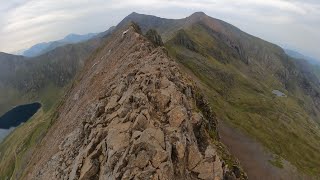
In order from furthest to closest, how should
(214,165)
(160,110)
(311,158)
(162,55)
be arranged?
(311,158) < (162,55) < (160,110) < (214,165)

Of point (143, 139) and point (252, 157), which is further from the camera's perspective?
point (252, 157)

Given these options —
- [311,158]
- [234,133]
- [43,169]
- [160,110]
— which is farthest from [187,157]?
[311,158]

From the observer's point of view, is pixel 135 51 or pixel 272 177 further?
pixel 272 177

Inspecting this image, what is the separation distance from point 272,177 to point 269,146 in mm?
42576

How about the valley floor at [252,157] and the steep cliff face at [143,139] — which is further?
the valley floor at [252,157]

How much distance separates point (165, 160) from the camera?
45219mm

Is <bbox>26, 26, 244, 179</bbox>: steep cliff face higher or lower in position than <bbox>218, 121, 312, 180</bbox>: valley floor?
higher

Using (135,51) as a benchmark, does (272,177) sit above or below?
below

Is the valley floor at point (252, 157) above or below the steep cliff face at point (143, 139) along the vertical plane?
below

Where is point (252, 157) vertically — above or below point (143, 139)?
below

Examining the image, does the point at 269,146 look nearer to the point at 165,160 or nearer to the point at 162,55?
the point at 162,55

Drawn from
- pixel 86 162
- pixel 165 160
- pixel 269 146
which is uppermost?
pixel 165 160

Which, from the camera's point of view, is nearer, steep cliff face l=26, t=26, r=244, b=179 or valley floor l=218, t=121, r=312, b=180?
steep cliff face l=26, t=26, r=244, b=179

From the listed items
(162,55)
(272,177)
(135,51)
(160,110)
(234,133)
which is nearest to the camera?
(160,110)
